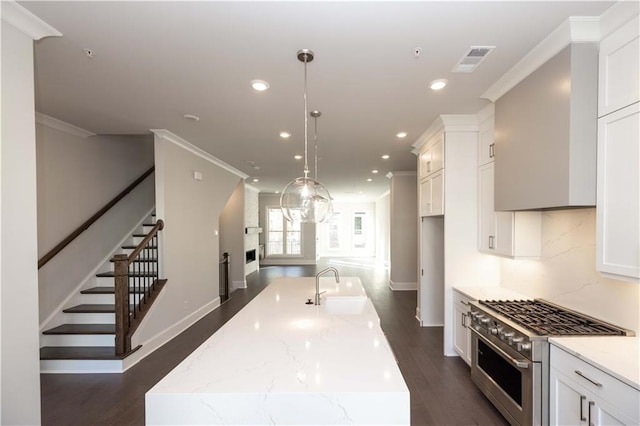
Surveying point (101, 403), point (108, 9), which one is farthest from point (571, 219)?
point (101, 403)

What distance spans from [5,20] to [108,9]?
0.58m

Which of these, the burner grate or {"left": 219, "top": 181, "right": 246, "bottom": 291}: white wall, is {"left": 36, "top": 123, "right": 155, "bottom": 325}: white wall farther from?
the burner grate

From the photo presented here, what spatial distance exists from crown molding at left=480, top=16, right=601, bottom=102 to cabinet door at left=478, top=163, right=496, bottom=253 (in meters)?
1.07

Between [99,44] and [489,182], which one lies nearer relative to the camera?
[99,44]

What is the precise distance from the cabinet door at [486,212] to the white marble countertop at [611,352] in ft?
4.48

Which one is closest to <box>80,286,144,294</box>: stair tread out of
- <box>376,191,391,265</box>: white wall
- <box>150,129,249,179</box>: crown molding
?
<box>150,129,249,179</box>: crown molding

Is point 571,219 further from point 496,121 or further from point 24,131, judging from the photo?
point 24,131

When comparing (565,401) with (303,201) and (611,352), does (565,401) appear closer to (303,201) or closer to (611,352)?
(611,352)

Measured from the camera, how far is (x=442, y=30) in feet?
5.98

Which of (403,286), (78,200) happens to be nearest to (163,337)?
(78,200)

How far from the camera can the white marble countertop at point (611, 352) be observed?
1462mm

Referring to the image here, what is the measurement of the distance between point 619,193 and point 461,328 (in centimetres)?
222

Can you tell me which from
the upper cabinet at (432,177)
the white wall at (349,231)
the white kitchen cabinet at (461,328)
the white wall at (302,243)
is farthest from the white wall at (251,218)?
the white kitchen cabinet at (461,328)

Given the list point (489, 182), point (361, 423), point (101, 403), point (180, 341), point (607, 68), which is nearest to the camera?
point (361, 423)
